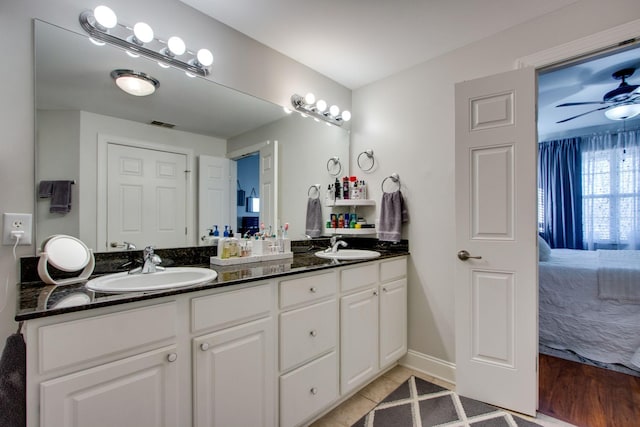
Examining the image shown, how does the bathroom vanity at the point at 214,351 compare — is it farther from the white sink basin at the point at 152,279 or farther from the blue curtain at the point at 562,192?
the blue curtain at the point at 562,192

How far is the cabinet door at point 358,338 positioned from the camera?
1787 mm

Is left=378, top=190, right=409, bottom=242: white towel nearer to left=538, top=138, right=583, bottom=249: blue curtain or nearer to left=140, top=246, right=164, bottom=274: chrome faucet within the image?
left=140, top=246, right=164, bottom=274: chrome faucet

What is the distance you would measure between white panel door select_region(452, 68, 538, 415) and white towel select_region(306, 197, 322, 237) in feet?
3.49

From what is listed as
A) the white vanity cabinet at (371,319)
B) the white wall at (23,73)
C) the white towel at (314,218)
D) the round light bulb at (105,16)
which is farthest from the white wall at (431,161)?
the round light bulb at (105,16)

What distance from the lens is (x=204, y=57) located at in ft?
5.60

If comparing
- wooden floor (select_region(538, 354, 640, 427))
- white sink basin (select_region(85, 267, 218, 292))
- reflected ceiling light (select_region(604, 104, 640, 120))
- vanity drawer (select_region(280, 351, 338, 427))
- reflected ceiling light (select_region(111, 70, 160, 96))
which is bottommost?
wooden floor (select_region(538, 354, 640, 427))

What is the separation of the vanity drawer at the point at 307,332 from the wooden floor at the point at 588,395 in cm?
135

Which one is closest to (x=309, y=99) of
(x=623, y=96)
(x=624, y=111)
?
(x=623, y=96)

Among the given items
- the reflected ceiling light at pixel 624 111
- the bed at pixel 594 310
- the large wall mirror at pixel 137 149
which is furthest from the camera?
the reflected ceiling light at pixel 624 111

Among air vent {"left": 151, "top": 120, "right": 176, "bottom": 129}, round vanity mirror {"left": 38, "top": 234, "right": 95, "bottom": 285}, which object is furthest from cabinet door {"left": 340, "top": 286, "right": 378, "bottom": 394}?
air vent {"left": 151, "top": 120, "right": 176, "bottom": 129}

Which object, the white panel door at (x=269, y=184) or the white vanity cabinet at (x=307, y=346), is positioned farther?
the white panel door at (x=269, y=184)

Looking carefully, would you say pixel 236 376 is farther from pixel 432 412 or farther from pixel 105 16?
pixel 105 16

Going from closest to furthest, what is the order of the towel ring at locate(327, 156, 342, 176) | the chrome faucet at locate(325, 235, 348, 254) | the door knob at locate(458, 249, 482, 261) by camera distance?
the door knob at locate(458, 249, 482, 261), the chrome faucet at locate(325, 235, 348, 254), the towel ring at locate(327, 156, 342, 176)

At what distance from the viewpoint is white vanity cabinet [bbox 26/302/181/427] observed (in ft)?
2.86
